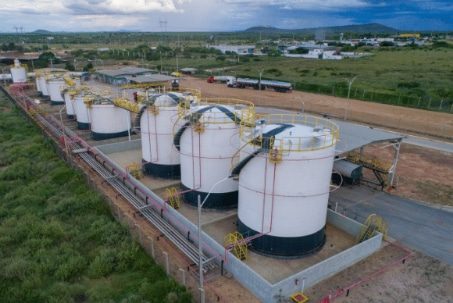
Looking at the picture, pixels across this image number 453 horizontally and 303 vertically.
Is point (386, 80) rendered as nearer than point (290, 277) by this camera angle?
No

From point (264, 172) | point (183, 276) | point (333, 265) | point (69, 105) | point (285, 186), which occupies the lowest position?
point (183, 276)

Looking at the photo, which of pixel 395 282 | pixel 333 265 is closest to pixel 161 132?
pixel 333 265

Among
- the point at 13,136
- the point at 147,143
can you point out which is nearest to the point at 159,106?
the point at 147,143

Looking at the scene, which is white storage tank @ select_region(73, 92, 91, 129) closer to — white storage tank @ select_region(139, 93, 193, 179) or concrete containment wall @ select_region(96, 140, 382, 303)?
white storage tank @ select_region(139, 93, 193, 179)

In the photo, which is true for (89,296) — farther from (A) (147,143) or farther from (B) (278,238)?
(A) (147,143)

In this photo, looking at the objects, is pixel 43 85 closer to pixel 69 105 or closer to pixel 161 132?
pixel 69 105

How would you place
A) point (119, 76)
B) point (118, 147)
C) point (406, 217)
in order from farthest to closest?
point (119, 76) < point (118, 147) < point (406, 217)

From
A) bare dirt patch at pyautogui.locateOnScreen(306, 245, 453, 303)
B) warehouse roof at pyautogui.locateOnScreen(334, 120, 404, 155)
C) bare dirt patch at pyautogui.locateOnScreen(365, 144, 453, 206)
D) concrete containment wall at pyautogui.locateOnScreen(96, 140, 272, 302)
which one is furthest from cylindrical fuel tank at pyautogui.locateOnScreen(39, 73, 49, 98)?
bare dirt patch at pyautogui.locateOnScreen(306, 245, 453, 303)
